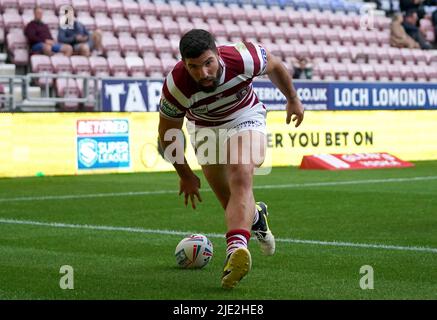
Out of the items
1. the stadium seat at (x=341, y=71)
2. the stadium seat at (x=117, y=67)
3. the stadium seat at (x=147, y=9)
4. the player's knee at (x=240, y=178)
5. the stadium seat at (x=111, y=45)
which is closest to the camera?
the player's knee at (x=240, y=178)

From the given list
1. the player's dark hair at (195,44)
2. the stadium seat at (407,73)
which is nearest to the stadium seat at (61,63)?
the stadium seat at (407,73)

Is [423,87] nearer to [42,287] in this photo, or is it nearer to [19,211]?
[19,211]

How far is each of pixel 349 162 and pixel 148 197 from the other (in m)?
7.82

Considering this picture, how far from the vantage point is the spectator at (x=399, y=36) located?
31.8 m

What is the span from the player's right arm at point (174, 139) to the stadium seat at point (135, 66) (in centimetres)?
1612

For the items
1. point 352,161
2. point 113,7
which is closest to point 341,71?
point 113,7

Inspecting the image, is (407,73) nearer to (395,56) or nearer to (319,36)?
(395,56)

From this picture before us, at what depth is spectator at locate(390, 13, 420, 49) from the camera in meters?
31.8

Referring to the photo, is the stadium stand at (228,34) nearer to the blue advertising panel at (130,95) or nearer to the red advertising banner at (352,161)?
the blue advertising panel at (130,95)

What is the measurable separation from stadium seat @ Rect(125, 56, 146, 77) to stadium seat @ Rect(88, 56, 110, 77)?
2.11 ft

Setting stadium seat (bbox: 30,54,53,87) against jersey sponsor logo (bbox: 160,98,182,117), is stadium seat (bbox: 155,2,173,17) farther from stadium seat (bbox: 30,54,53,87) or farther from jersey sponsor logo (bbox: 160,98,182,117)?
jersey sponsor logo (bbox: 160,98,182,117)

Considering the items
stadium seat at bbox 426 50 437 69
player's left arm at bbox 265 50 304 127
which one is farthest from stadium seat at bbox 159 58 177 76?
player's left arm at bbox 265 50 304 127
